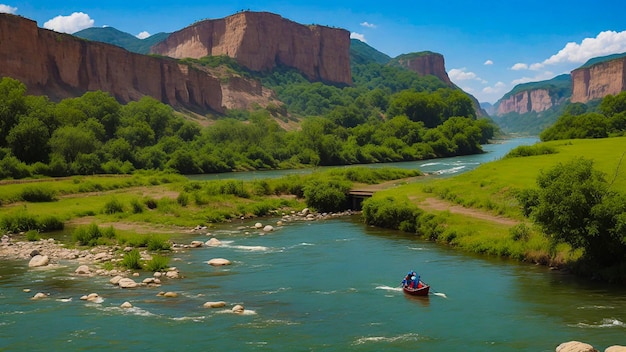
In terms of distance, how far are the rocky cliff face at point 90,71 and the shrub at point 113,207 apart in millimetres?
72901

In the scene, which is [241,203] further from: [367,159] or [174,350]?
[367,159]

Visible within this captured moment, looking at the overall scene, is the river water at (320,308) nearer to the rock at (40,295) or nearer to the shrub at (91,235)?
the rock at (40,295)

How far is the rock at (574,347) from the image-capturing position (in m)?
Result: 19.1

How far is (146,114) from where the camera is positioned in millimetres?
116688

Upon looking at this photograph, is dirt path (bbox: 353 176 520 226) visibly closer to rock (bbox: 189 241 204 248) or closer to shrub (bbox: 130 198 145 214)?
rock (bbox: 189 241 204 248)

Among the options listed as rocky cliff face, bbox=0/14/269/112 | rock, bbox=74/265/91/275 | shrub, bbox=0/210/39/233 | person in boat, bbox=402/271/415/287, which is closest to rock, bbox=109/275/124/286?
rock, bbox=74/265/91/275

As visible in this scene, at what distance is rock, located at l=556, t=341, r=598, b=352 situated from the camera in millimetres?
19092

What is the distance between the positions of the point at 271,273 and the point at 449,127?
123776 mm

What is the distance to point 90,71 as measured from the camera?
13800 centimetres

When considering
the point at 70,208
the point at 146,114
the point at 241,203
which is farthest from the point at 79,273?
the point at 146,114

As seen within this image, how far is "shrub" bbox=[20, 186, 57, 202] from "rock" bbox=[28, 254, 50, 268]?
22.7 m

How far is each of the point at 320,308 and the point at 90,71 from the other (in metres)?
126

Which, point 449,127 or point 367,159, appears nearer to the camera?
point 367,159

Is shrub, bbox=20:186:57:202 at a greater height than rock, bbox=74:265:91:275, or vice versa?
Result: shrub, bbox=20:186:57:202
